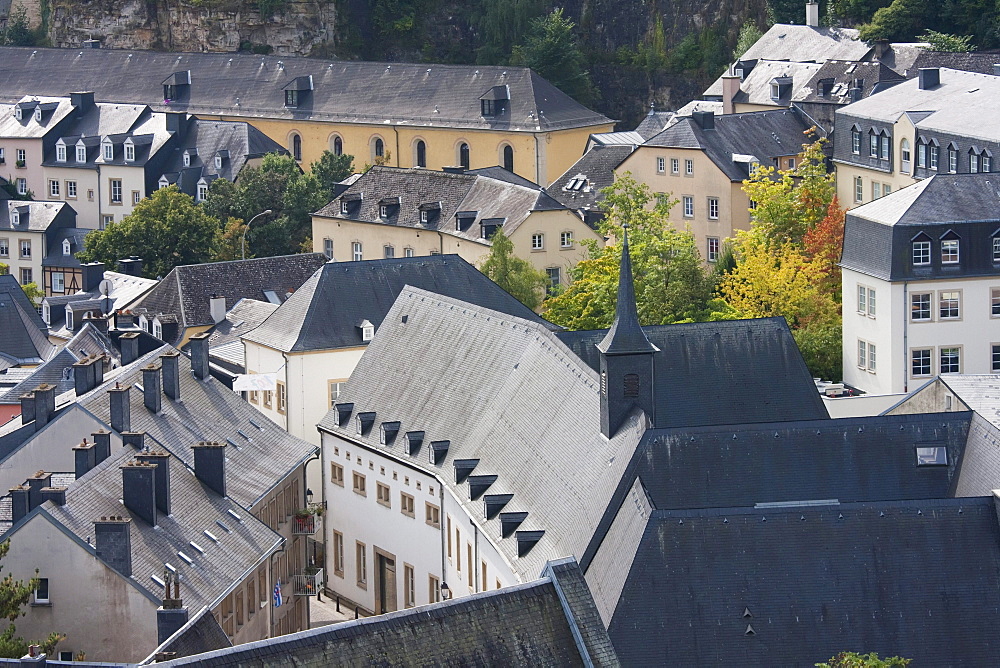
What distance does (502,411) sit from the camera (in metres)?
52.2

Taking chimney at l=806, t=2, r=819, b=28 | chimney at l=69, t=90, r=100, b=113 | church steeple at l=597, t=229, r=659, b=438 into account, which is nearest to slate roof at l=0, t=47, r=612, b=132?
chimney at l=69, t=90, r=100, b=113

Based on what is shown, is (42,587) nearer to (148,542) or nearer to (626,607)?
(148,542)

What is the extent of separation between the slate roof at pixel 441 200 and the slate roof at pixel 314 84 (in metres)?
18.5

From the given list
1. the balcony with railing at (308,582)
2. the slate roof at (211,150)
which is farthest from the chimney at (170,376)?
the slate roof at (211,150)

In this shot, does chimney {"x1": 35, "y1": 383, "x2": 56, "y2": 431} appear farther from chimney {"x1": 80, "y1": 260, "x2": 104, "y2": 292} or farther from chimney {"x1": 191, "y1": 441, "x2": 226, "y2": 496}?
chimney {"x1": 80, "y1": 260, "x2": 104, "y2": 292}

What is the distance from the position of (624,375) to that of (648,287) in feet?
93.6

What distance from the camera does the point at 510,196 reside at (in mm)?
89312

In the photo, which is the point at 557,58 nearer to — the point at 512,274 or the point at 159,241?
the point at 159,241

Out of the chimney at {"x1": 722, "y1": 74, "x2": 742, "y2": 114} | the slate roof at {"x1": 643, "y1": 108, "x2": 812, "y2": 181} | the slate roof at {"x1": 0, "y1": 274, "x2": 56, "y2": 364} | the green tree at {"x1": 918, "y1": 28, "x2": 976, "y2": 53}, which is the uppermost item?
the green tree at {"x1": 918, "y1": 28, "x2": 976, "y2": 53}

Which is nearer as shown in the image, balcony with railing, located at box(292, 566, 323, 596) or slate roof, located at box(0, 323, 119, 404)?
balcony with railing, located at box(292, 566, 323, 596)

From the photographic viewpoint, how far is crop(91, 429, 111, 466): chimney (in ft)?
167

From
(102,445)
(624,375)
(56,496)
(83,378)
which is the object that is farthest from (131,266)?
(624,375)

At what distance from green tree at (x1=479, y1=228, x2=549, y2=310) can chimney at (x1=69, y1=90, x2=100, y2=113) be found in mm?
47476

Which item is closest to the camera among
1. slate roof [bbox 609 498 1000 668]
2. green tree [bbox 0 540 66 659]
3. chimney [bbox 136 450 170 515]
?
slate roof [bbox 609 498 1000 668]
